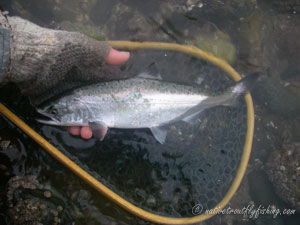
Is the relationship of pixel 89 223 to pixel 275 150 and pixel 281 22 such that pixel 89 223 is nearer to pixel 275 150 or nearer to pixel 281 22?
pixel 275 150

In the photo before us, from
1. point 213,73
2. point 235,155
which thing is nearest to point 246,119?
point 235,155

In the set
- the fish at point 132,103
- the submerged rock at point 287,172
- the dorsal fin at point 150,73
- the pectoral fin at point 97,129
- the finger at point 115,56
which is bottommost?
the submerged rock at point 287,172

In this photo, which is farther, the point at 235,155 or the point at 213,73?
the point at 213,73

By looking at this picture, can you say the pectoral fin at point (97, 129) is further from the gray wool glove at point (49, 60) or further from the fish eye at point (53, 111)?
the gray wool glove at point (49, 60)

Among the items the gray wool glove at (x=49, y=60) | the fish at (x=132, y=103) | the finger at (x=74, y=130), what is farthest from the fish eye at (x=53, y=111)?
the finger at (x=74, y=130)

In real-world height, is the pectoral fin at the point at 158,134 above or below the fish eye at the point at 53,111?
below

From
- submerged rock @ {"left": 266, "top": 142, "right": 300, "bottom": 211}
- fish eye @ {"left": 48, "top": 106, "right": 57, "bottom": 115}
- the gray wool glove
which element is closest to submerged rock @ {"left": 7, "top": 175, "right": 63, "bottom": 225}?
fish eye @ {"left": 48, "top": 106, "right": 57, "bottom": 115}
